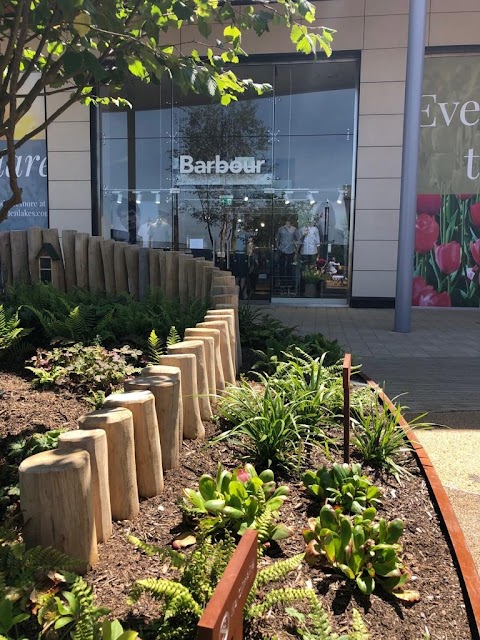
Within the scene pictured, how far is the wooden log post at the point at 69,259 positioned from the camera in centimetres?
782

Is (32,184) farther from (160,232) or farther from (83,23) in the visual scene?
(83,23)

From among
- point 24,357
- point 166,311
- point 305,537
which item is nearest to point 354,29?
point 166,311

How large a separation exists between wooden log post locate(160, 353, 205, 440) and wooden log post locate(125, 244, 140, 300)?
4340 millimetres

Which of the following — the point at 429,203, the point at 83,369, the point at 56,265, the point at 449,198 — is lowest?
the point at 83,369

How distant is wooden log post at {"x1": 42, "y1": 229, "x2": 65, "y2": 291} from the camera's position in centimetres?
786

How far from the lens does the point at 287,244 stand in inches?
550

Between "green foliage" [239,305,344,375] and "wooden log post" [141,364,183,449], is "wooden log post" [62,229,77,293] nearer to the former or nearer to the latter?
"green foliage" [239,305,344,375]

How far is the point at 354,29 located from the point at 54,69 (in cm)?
1126

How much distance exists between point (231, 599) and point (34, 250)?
744 centimetres

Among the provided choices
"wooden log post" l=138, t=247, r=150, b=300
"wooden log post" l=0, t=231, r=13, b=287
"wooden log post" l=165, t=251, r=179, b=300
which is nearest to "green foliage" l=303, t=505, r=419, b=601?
"wooden log post" l=165, t=251, r=179, b=300

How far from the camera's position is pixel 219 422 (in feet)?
12.3

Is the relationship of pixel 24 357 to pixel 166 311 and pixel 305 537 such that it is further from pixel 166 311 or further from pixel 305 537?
pixel 305 537

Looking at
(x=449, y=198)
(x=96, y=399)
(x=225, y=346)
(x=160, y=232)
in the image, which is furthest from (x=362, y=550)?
(x=160, y=232)

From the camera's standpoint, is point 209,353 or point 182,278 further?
point 182,278
